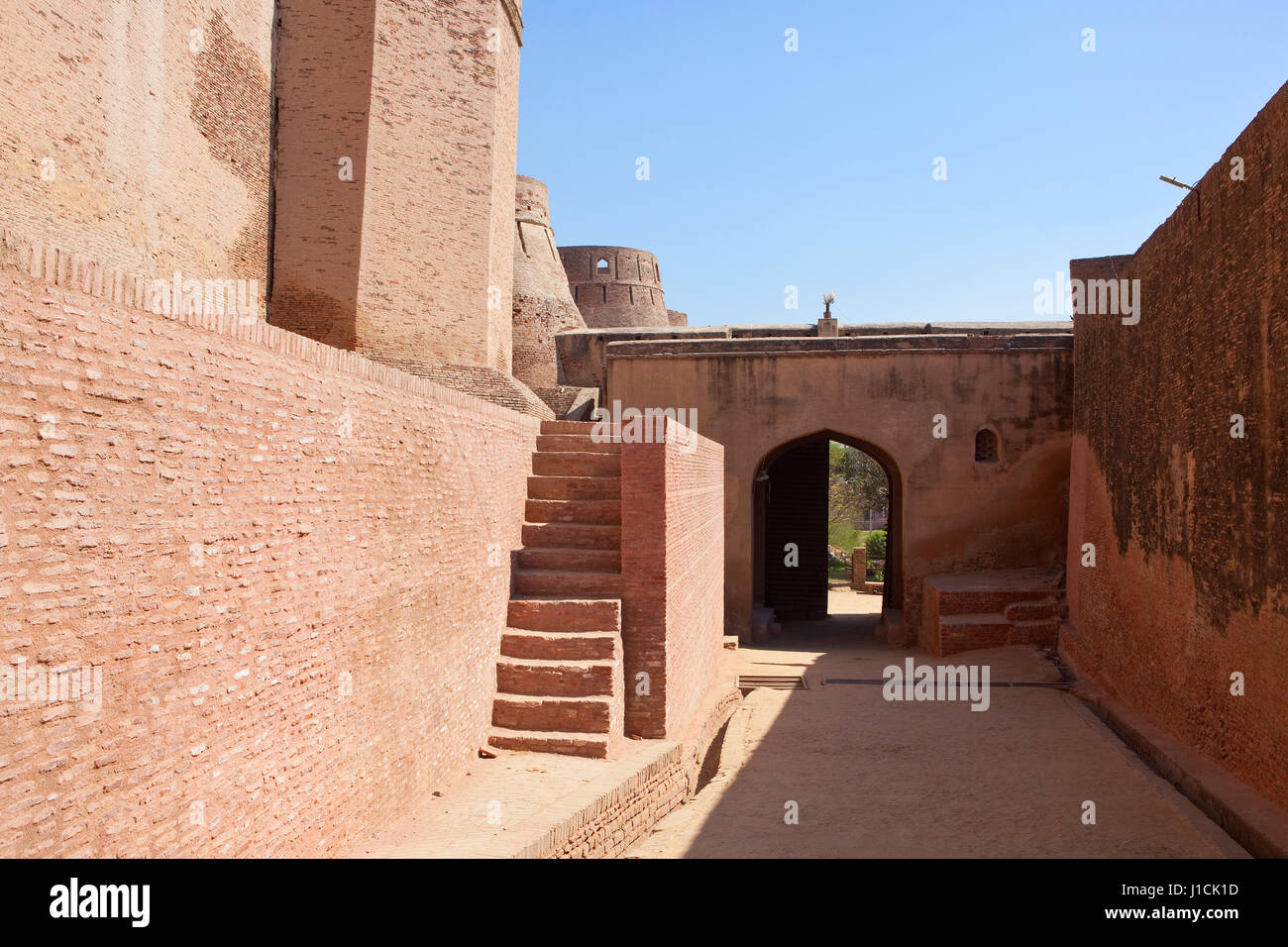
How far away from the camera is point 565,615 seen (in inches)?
313

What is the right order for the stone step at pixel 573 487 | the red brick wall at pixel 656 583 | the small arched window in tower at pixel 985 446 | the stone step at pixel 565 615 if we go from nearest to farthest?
the stone step at pixel 565 615, the red brick wall at pixel 656 583, the stone step at pixel 573 487, the small arched window in tower at pixel 985 446

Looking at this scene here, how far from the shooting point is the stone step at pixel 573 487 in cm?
895

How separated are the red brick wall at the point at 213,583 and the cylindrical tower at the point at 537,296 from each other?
1306 cm

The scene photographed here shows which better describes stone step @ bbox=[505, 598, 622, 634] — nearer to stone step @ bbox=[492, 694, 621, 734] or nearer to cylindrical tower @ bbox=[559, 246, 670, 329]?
stone step @ bbox=[492, 694, 621, 734]

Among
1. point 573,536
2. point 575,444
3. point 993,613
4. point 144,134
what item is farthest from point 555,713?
point 993,613

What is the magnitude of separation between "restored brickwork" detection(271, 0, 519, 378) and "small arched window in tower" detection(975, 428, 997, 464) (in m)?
7.99

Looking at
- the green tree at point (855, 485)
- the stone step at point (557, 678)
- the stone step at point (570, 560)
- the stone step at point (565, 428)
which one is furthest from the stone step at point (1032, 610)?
the green tree at point (855, 485)

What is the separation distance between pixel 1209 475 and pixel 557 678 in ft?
17.2

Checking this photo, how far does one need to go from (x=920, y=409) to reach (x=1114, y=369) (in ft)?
16.1

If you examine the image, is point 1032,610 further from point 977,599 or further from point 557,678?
point 557,678

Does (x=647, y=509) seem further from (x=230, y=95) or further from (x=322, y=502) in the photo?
(x=230, y=95)

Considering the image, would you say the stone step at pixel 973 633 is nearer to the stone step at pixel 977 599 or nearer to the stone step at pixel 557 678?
the stone step at pixel 977 599

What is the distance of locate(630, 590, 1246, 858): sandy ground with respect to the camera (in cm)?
643

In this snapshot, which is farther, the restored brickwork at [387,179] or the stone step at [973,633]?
the stone step at [973,633]
